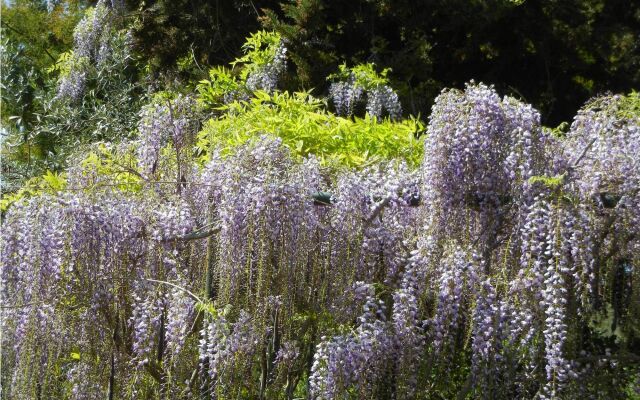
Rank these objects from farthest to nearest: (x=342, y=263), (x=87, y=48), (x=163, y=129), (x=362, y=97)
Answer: (x=87, y=48), (x=362, y=97), (x=163, y=129), (x=342, y=263)

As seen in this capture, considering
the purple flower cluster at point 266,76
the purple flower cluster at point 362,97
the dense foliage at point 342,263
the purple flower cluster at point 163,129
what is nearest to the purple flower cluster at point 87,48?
the purple flower cluster at point 266,76

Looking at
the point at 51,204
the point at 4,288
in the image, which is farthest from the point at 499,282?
the point at 4,288

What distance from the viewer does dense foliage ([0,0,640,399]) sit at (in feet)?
13.3

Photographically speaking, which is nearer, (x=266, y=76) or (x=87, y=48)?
(x=266, y=76)

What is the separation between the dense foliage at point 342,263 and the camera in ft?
13.3

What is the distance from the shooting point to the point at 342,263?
4.27 m

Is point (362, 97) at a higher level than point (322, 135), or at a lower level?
higher

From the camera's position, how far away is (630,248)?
4336 millimetres

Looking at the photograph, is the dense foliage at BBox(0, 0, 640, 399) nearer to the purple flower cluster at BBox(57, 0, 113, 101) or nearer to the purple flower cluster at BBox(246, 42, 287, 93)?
the purple flower cluster at BBox(246, 42, 287, 93)

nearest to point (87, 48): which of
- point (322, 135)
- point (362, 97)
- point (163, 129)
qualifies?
point (362, 97)

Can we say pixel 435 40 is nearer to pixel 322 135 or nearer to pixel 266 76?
pixel 266 76

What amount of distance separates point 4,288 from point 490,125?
2474 millimetres

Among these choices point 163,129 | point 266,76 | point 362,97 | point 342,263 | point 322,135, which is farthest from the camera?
point 362,97

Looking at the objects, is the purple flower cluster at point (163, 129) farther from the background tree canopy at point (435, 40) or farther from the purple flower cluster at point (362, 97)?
the background tree canopy at point (435, 40)
